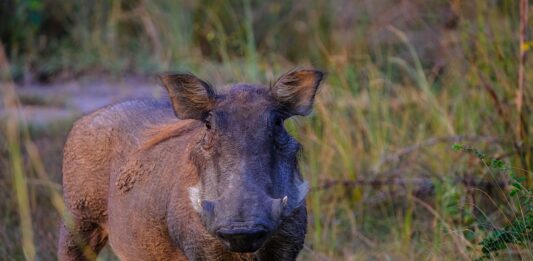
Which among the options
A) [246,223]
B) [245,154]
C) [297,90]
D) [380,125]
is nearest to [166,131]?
[297,90]

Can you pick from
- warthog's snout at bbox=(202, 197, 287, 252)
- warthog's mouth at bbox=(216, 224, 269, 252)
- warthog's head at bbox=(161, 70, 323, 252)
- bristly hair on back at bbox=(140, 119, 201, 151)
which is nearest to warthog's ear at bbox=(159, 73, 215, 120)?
warthog's head at bbox=(161, 70, 323, 252)

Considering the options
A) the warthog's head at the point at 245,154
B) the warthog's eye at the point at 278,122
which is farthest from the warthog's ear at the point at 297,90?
the warthog's eye at the point at 278,122

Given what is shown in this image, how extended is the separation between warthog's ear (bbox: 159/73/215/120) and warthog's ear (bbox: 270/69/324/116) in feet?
0.82

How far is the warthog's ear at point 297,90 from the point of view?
13.2 feet

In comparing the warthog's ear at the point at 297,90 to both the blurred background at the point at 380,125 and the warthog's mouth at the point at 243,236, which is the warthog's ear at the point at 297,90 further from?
the warthog's mouth at the point at 243,236

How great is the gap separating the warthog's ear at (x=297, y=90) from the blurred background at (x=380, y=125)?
1.67 feet

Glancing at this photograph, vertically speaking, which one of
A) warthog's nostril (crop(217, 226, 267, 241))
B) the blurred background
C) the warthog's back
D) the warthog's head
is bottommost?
the blurred background

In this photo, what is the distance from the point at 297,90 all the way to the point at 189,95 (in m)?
0.42

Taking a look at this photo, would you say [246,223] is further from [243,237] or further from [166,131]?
[166,131]

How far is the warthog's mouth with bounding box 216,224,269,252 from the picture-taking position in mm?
3416

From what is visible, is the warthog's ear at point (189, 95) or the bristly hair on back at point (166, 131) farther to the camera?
the bristly hair on back at point (166, 131)

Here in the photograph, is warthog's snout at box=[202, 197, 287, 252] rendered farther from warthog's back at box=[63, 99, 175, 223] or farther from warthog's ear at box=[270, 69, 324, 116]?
warthog's back at box=[63, 99, 175, 223]

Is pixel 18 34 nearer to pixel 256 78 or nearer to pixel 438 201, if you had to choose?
pixel 256 78

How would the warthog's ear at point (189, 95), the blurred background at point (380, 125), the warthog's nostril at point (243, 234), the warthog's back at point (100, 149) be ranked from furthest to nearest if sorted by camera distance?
the blurred background at point (380, 125) → the warthog's back at point (100, 149) → the warthog's ear at point (189, 95) → the warthog's nostril at point (243, 234)
